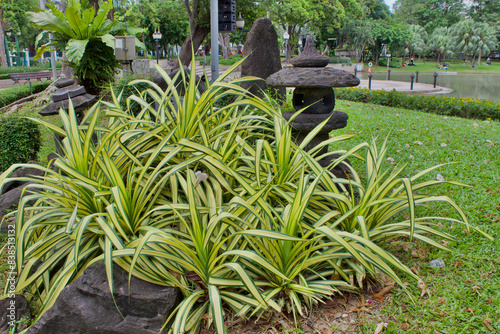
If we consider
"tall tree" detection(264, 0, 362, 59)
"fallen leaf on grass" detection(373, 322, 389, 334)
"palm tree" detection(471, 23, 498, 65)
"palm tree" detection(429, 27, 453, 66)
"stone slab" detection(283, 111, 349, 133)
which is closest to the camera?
"fallen leaf on grass" detection(373, 322, 389, 334)

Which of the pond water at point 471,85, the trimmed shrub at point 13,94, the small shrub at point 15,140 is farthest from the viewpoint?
the pond water at point 471,85

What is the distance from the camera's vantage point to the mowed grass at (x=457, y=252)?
198 centimetres

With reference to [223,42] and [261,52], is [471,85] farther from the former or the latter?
[261,52]

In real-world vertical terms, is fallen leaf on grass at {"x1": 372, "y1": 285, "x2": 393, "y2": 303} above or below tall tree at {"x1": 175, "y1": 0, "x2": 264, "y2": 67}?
below

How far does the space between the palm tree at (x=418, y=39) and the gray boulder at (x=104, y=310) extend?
52631 mm

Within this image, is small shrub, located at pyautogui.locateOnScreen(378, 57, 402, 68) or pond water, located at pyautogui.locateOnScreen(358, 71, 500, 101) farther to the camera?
small shrub, located at pyautogui.locateOnScreen(378, 57, 402, 68)

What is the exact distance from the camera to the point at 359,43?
41625 mm

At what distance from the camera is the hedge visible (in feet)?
24.6

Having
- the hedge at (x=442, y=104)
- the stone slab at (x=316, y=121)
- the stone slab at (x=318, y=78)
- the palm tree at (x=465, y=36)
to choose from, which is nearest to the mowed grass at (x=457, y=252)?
the stone slab at (x=316, y=121)

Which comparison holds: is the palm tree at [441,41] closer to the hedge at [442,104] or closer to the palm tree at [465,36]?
the palm tree at [465,36]

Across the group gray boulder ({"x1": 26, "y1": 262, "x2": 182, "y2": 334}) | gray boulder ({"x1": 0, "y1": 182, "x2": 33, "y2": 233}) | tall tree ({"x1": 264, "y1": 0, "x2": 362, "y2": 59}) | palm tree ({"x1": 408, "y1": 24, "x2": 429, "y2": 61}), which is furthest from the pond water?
palm tree ({"x1": 408, "y1": 24, "x2": 429, "y2": 61})

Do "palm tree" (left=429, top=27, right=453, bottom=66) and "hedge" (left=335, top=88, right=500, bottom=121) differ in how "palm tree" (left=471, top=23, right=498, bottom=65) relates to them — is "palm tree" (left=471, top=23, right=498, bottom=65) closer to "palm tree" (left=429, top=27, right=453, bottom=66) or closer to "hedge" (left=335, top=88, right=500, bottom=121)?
"palm tree" (left=429, top=27, right=453, bottom=66)

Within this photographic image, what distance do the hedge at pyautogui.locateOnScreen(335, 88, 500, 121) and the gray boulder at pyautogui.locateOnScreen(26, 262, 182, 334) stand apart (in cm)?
784

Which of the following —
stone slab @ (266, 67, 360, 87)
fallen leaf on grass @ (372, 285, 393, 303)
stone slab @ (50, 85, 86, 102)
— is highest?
stone slab @ (266, 67, 360, 87)
